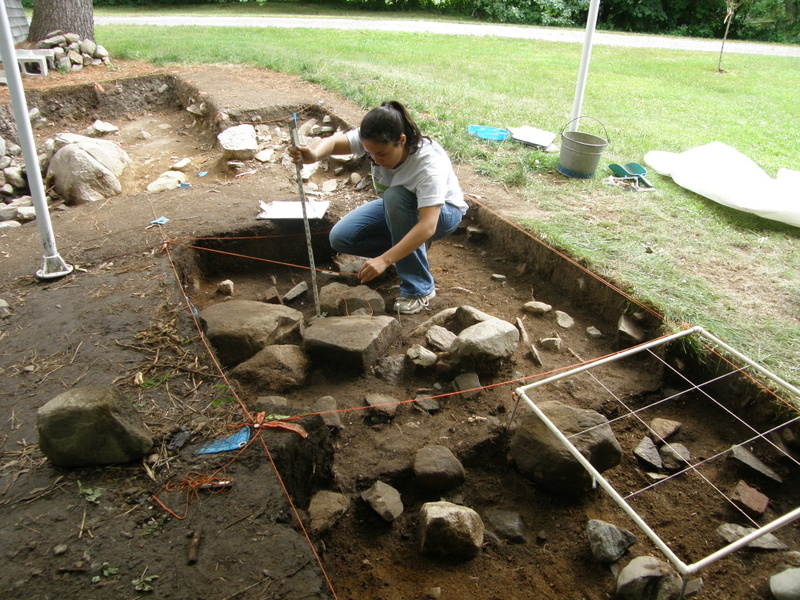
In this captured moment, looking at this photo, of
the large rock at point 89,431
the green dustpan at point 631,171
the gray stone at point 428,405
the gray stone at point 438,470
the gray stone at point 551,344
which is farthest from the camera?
the green dustpan at point 631,171

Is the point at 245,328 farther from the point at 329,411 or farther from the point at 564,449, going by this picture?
the point at 564,449

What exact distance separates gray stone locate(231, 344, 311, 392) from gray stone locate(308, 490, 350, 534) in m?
0.76

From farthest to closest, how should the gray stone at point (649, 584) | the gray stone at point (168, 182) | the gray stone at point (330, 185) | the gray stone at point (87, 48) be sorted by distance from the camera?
the gray stone at point (87, 48), the gray stone at point (168, 182), the gray stone at point (330, 185), the gray stone at point (649, 584)

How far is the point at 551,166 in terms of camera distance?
5266 millimetres

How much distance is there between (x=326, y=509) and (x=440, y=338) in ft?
4.17

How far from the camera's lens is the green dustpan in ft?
16.4

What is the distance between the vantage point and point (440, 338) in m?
3.26

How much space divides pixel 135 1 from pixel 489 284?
703 inches

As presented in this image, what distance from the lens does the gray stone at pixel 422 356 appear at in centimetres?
312

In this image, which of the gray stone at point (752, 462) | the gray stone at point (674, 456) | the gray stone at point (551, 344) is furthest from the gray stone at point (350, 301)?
the gray stone at point (752, 462)

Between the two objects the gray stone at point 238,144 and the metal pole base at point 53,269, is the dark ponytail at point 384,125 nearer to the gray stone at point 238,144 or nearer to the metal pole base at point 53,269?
the metal pole base at point 53,269

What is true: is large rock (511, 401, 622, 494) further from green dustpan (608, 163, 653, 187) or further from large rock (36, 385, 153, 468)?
green dustpan (608, 163, 653, 187)

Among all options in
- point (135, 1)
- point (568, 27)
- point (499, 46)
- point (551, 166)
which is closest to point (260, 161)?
point (551, 166)

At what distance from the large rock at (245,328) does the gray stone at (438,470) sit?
1.18 metres
